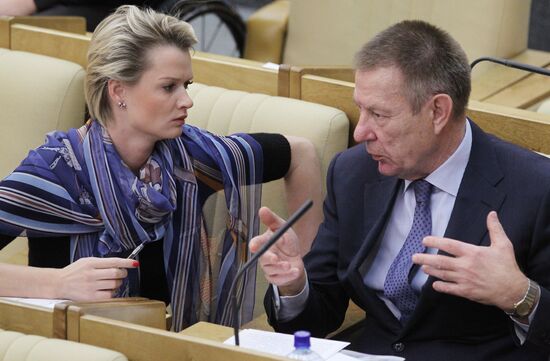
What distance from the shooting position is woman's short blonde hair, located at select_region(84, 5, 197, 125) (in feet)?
7.89

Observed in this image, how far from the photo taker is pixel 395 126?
78.4 inches

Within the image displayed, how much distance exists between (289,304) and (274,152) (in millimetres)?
570

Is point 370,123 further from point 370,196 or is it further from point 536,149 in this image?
point 536,149

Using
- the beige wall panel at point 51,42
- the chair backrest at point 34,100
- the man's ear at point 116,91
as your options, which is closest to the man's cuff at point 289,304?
the man's ear at point 116,91

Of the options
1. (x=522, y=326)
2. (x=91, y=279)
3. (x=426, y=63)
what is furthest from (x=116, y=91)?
(x=522, y=326)

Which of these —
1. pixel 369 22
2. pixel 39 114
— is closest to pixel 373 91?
pixel 39 114

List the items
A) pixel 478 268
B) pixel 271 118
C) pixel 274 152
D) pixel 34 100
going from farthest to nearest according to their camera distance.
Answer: pixel 34 100 < pixel 271 118 < pixel 274 152 < pixel 478 268

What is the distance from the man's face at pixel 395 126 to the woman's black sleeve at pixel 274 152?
1.81 ft

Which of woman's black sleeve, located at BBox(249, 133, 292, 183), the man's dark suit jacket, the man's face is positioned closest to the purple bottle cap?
the man's dark suit jacket

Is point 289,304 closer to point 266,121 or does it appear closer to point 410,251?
point 410,251

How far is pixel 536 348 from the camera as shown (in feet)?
6.49

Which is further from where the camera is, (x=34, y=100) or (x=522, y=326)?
(x=34, y=100)

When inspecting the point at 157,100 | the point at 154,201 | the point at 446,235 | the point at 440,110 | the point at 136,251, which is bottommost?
the point at 136,251

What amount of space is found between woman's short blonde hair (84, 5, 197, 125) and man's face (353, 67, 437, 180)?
60cm
